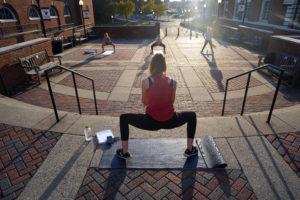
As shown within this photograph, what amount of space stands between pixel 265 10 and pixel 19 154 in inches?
963

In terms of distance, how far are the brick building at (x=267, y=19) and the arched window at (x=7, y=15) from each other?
17049 mm

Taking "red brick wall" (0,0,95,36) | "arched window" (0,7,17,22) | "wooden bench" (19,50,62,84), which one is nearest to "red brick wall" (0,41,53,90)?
"wooden bench" (19,50,62,84)

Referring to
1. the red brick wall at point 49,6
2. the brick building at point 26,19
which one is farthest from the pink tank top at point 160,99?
the red brick wall at point 49,6

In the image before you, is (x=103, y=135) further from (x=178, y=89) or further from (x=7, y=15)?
(x=7, y=15)

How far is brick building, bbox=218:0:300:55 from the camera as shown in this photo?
15539mm

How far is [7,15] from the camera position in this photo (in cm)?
1458

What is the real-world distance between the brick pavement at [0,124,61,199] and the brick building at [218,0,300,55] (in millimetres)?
10089

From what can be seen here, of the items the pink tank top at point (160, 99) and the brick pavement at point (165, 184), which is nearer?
the brick pavement at point (165, 184)

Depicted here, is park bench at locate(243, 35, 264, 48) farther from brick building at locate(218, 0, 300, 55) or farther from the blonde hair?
the blonde hair

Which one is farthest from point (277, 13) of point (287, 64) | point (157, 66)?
point (157, 66)

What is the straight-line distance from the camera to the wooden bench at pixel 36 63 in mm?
8273

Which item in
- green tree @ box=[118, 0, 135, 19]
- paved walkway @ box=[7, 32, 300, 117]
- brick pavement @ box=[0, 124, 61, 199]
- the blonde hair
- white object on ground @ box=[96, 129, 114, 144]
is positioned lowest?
paved walkway @ box=[7, 32, 300, 117]

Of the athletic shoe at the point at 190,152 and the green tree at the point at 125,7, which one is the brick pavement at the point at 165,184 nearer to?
the athletic shoe at the point at 190,152

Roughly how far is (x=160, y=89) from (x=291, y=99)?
609cm
